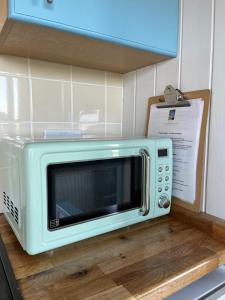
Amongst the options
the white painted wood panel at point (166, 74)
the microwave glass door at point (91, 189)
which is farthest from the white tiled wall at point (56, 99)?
the microwave glass door at point (91, 189)

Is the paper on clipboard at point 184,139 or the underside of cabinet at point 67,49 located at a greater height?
the underside of cabinet at point 67,49

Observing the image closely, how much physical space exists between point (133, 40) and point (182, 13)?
0.25m

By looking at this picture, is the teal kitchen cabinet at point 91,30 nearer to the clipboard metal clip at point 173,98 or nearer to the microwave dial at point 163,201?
the clipboard metal clip at point 173,98

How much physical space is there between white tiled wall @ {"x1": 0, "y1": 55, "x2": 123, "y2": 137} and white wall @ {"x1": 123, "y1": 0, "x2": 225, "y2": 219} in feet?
0.98

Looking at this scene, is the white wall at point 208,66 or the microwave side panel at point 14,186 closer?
the microwave side panel at point 14,186

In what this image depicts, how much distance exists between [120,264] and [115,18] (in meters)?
0.68

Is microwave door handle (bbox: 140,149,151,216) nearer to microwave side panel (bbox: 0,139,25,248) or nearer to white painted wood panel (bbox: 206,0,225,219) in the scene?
white painted wood panel (bbox: 206,0,225,219)

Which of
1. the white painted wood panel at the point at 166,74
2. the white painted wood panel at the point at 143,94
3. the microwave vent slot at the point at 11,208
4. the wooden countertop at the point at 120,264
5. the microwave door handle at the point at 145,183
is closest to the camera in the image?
the wooden countertop at the point at 120,264

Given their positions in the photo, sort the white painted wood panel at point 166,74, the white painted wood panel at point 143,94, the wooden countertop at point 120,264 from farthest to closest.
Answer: the white painted wood panel at point 143,94 → the white painted wood panel at point 166,74 → the wooden countertop at point 120,264

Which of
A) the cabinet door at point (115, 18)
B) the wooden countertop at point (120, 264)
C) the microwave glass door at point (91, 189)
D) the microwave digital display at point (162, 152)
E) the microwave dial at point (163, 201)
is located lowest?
the wooden countertop at point (120, 264)

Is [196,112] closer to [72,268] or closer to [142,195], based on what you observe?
[142,195]

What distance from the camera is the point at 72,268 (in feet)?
1.87

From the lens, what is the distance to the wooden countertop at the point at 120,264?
0.50 meters

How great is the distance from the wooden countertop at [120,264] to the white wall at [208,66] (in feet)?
0.55
